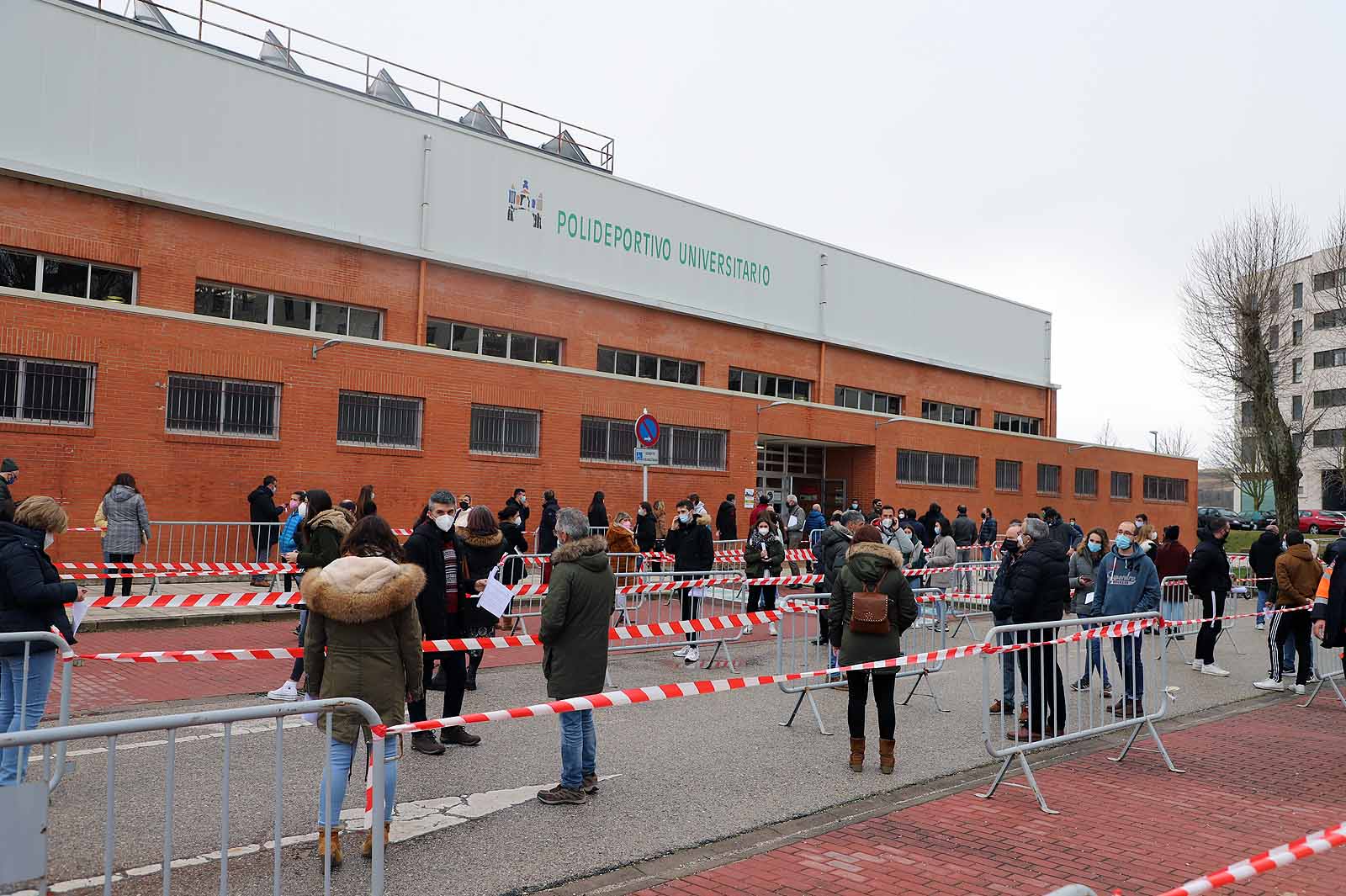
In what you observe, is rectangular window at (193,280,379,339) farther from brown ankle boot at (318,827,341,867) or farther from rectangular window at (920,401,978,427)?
rectangular window at (920,401,978,427)

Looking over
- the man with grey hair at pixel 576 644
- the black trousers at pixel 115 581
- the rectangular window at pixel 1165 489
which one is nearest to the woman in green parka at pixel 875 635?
the man with grey hair at pixel 576 644

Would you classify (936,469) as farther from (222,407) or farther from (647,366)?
(222,407)

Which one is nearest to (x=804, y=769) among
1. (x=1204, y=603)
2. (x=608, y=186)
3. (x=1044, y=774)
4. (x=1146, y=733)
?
(x=1044, y=774)

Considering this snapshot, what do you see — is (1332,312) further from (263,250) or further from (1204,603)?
(263,250)

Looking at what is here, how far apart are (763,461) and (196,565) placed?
1954cm

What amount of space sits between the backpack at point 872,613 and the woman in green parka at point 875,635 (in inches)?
0.6

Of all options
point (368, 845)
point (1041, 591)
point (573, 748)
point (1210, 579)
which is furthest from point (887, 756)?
point (1210, 579)

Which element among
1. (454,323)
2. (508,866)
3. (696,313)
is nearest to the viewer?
(508,866)

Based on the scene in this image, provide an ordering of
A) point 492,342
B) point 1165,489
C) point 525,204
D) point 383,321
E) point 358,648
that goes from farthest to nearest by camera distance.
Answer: point 1165,489
point 525,204
point 492,342
point 383,321
point 358,648

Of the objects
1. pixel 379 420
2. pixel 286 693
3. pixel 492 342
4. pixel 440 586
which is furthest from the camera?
pixel 492 342

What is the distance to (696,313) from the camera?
99.0 ft

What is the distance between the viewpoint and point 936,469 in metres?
34.8

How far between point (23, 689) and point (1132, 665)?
28.3 feet

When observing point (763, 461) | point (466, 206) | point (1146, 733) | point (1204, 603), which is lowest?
point (1146, 733)
